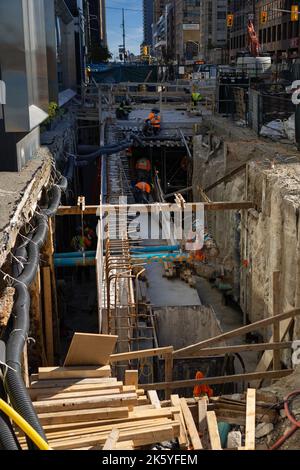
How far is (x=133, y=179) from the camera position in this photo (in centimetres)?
2622

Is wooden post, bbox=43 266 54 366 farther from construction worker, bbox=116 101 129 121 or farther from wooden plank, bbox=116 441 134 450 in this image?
construction worker, bbox=116 101 129 121

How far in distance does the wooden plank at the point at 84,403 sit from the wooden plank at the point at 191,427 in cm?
81

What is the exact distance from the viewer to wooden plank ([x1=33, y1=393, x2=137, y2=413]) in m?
6.72

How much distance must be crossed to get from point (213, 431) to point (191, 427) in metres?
0.33

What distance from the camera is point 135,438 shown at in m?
6.15

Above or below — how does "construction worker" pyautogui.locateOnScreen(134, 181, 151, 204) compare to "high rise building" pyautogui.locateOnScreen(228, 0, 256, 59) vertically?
below

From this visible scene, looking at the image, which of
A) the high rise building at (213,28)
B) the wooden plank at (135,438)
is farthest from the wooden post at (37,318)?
the high rise building at (213,28)

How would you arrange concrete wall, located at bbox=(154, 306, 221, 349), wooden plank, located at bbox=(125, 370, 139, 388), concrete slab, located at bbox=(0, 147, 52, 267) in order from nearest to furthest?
concrete slab, located at bbox=(0, 147, 52, 267) < wooden plank, located at bbox=(125, 370, 139, 388) < concrete wall, located at bbox=(154, 306, 221, 349)

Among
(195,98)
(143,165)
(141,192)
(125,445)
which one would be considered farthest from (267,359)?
(195,98)

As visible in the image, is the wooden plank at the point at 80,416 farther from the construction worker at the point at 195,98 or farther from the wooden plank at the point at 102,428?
the construction worker at the point at 195,98

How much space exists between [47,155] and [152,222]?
19.1ft

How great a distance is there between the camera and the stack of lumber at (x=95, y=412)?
20.0 feet

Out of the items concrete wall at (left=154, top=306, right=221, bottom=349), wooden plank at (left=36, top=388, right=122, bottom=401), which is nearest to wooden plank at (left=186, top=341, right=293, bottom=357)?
wooden plank at (left=36, top=388, right=122, bottom=401)
